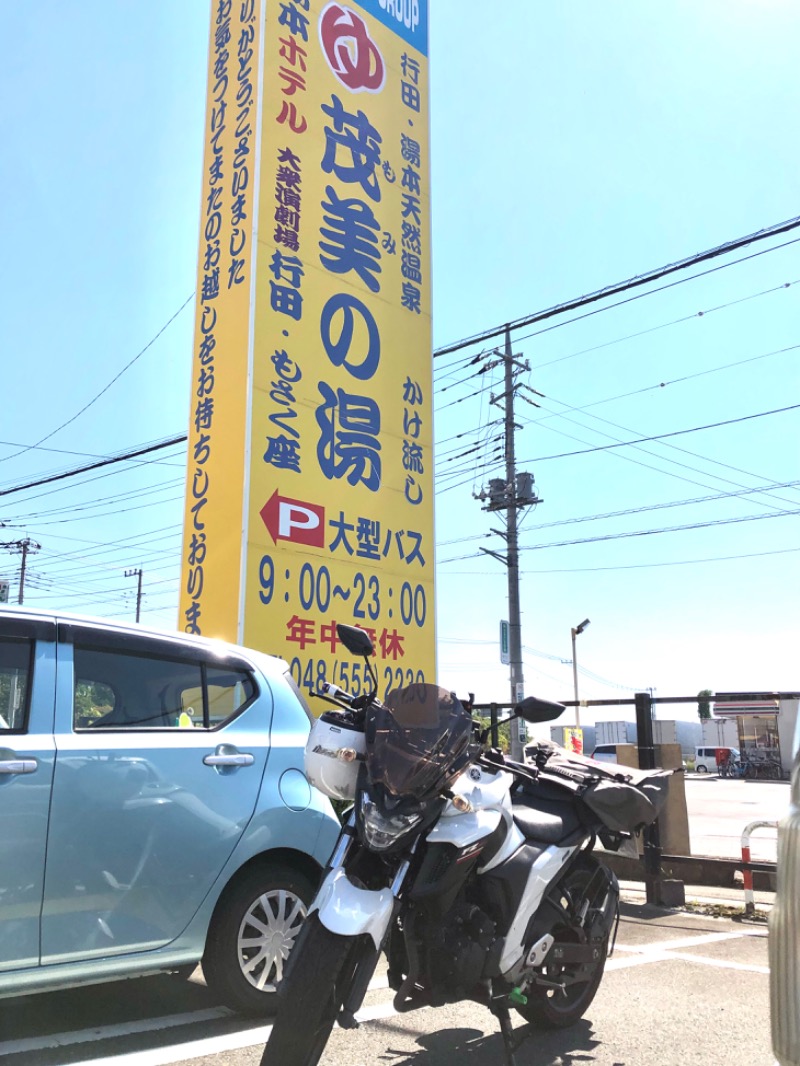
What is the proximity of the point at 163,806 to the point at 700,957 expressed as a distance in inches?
136

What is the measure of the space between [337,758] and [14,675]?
1.50 m

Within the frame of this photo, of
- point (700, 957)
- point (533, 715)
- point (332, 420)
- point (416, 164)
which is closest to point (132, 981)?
point (533, 715)

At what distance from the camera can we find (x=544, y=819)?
11.5 feet

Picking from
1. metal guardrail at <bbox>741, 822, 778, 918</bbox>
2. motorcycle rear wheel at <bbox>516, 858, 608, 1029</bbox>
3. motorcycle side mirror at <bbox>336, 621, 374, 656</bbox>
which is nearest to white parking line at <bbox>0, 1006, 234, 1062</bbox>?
motorcycle rear wheel at <bbox>516, 858, 608, 1029</bbox>

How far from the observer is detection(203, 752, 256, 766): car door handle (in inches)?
150

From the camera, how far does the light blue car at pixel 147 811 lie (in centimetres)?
324

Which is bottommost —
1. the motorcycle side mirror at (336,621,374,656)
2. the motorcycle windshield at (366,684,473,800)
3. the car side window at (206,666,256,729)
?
the motorcycle windshield at (366,684,473,800)

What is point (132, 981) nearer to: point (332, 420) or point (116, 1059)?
point (116, 1059)

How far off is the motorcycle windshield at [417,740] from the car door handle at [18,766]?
4.53ft

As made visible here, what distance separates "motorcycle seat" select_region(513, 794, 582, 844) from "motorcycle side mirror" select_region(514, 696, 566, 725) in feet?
1.92

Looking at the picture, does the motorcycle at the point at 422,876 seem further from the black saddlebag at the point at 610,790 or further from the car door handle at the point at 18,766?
the car door handle at the point at 18,766

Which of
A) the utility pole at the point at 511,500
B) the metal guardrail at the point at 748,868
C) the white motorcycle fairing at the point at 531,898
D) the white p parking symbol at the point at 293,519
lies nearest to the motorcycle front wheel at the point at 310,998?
the white motorcycle fairing at the point at 531,898

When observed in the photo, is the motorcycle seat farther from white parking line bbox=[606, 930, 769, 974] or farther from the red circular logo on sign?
the red circular logo on sign

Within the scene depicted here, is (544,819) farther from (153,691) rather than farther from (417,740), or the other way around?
(153,691)
